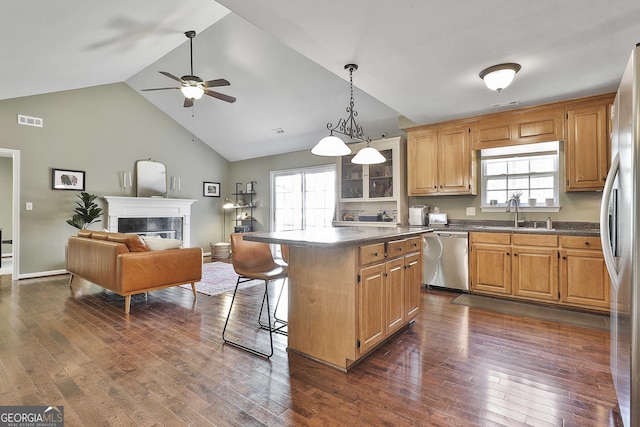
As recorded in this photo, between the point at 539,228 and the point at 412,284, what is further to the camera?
the point at 539,228

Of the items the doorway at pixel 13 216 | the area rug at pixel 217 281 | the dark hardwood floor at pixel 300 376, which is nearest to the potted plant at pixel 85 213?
the doorway at pixel 13 216

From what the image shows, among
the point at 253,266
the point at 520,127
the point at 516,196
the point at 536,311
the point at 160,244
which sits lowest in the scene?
the point at 536,311

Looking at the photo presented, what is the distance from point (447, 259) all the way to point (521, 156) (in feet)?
5.74

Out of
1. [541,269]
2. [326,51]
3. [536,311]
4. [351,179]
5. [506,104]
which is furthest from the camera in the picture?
[351,179]

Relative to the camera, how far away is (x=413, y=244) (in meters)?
2.94

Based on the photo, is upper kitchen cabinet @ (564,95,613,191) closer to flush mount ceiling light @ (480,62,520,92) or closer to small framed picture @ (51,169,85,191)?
flush mount ceiling light @ (480,62,520,92)

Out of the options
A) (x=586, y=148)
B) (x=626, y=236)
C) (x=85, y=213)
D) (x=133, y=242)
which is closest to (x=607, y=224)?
(x=626, y=236)

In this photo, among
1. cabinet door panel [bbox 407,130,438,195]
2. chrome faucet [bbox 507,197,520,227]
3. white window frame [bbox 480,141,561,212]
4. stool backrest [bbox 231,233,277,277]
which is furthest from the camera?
cabinet door panel [bbox 407,130,438,195]

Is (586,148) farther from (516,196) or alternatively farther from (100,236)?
(100,236)

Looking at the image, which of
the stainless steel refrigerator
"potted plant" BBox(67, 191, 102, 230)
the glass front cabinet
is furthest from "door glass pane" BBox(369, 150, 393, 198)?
"potted plant" BBox(67, 191, 102, 230)

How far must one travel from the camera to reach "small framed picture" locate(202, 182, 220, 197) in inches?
307

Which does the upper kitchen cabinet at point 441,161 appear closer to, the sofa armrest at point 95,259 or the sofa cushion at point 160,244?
the sofa cushion at point 160,244

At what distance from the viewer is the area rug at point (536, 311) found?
3.15m

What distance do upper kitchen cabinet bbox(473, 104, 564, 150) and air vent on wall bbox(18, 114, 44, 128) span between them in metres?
6.94
